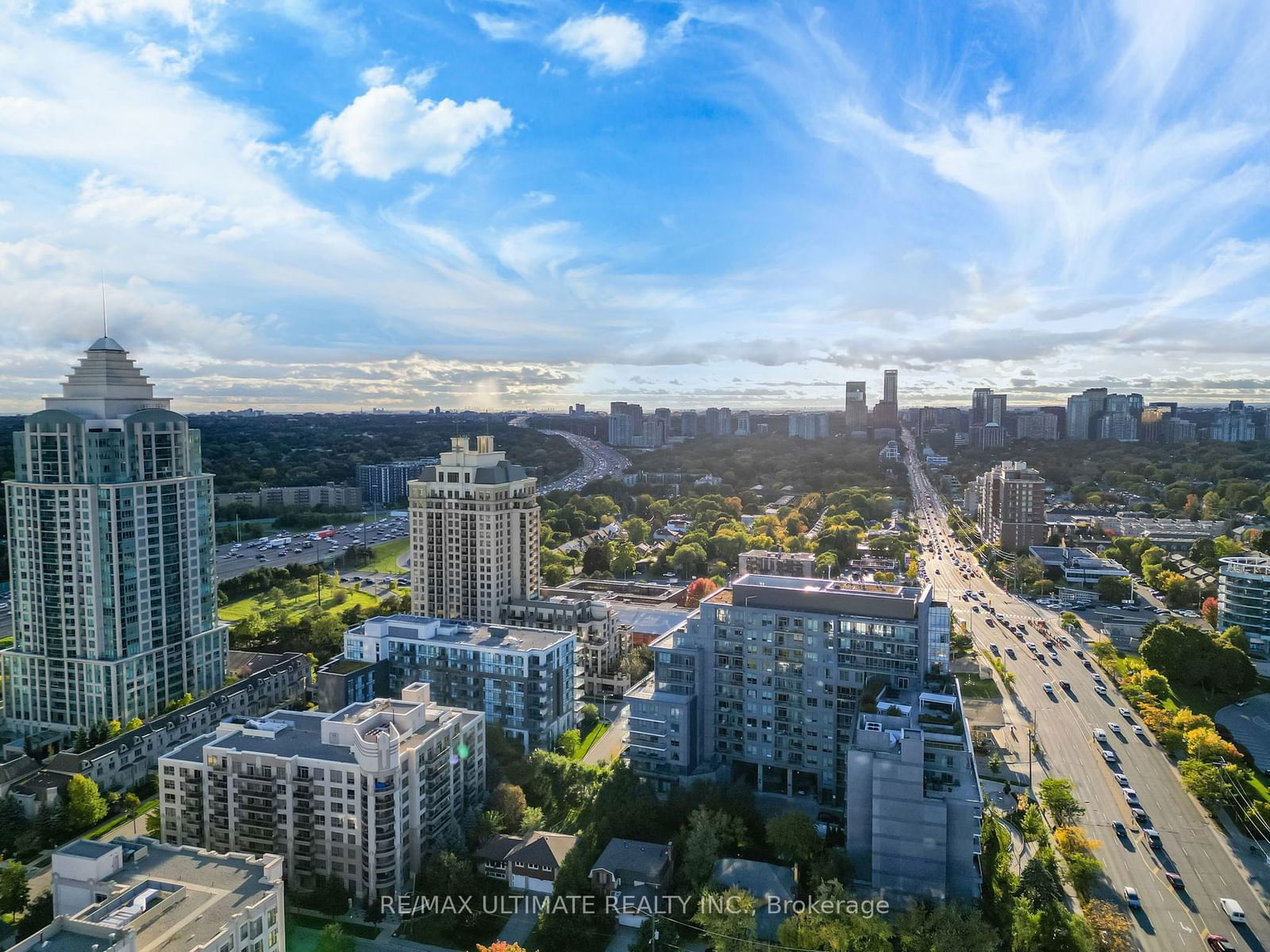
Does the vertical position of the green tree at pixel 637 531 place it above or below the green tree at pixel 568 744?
above

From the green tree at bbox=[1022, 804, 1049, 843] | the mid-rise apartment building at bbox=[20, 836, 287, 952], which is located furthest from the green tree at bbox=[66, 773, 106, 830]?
the green tree at bbox=[1022, 804, 1049, 843]

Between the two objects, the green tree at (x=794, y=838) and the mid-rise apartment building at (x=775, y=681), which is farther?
the mid-rise apartment building at (x=775, y=681)

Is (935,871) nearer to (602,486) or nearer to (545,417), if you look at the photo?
(602,486)

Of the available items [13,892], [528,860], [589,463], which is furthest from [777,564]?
[589,463]

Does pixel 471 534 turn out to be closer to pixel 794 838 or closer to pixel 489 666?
pixel 489 666

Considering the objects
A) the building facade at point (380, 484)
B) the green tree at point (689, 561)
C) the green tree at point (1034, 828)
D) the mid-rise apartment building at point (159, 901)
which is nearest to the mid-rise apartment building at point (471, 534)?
the mid-rise apartment building at point (159, 901)

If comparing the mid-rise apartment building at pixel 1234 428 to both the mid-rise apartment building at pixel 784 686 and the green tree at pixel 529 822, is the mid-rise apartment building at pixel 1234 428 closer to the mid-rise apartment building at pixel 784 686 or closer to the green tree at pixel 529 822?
the mid-rise apartment building at pixel 784 686

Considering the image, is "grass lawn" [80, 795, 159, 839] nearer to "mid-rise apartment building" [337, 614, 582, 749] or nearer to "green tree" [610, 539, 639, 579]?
"mid-rise apartment building" [337, 614, 582, 749]
